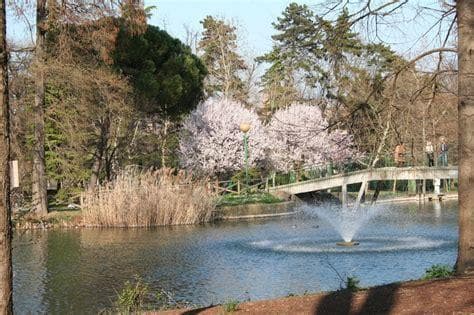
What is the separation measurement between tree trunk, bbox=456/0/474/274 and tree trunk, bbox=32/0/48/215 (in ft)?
61.5

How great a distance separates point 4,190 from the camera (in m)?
4.88

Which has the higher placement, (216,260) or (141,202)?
(141,202)

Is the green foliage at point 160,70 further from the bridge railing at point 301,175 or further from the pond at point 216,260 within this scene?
the pond at point 216,260

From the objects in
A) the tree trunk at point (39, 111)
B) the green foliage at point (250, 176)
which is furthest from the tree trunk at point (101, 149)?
the green foliage at point (250, 176)

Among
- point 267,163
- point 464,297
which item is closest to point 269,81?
point 267,163

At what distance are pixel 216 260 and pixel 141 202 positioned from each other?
8.26m

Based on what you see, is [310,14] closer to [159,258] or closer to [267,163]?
[159,258]

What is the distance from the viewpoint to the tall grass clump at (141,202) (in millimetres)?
23312

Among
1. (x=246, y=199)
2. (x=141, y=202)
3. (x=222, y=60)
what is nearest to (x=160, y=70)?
(x=246, y=199)

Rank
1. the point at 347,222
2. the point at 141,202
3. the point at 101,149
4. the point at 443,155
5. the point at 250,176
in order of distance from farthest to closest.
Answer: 1. the point at 250,176
2. the point at 443,155
3. the point at 101,149
4. the point at 141,202
5. the point at 347,222

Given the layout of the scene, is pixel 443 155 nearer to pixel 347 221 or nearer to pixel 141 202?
pixel 347 221

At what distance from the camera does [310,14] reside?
9188 mm

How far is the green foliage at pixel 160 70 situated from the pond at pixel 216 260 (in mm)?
7982

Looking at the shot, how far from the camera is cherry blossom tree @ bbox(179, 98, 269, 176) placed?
38406 mm
